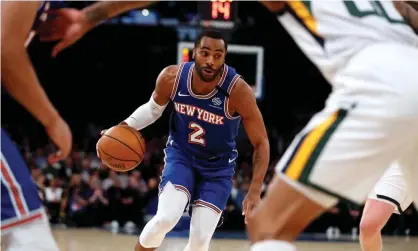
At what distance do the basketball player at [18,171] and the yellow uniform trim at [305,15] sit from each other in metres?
1.05

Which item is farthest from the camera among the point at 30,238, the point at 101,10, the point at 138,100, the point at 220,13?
the point at 138,100

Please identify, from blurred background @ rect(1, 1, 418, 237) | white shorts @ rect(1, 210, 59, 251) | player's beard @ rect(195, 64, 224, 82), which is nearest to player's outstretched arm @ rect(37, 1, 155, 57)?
white shorts @ rect(1, 210, 59, 251)

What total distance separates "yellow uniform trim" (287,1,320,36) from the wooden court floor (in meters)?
4.83

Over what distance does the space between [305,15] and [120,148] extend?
2191 mm

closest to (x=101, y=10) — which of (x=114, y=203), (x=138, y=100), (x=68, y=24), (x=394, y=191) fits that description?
(x=68, y=24)

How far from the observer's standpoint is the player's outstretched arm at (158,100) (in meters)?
4.62

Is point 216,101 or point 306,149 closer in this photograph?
point 306,149

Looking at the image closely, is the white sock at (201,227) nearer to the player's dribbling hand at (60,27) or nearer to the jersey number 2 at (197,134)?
the jersey number 2 at (197,134)

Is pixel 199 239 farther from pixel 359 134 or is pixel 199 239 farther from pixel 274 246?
pixel 359 134

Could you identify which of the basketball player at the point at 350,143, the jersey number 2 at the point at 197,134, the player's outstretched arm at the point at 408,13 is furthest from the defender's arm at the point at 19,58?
the jersey number 2 at the point at 197,134

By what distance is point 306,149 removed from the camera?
234cm

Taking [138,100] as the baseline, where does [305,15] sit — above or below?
above

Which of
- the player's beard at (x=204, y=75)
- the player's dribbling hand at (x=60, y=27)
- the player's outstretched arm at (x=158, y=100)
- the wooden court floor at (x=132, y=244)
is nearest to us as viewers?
the player's dribbling hand at (x=60, y=27)

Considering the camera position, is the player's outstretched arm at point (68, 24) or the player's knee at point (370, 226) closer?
the player's outstretched arm at point (68, 24)
